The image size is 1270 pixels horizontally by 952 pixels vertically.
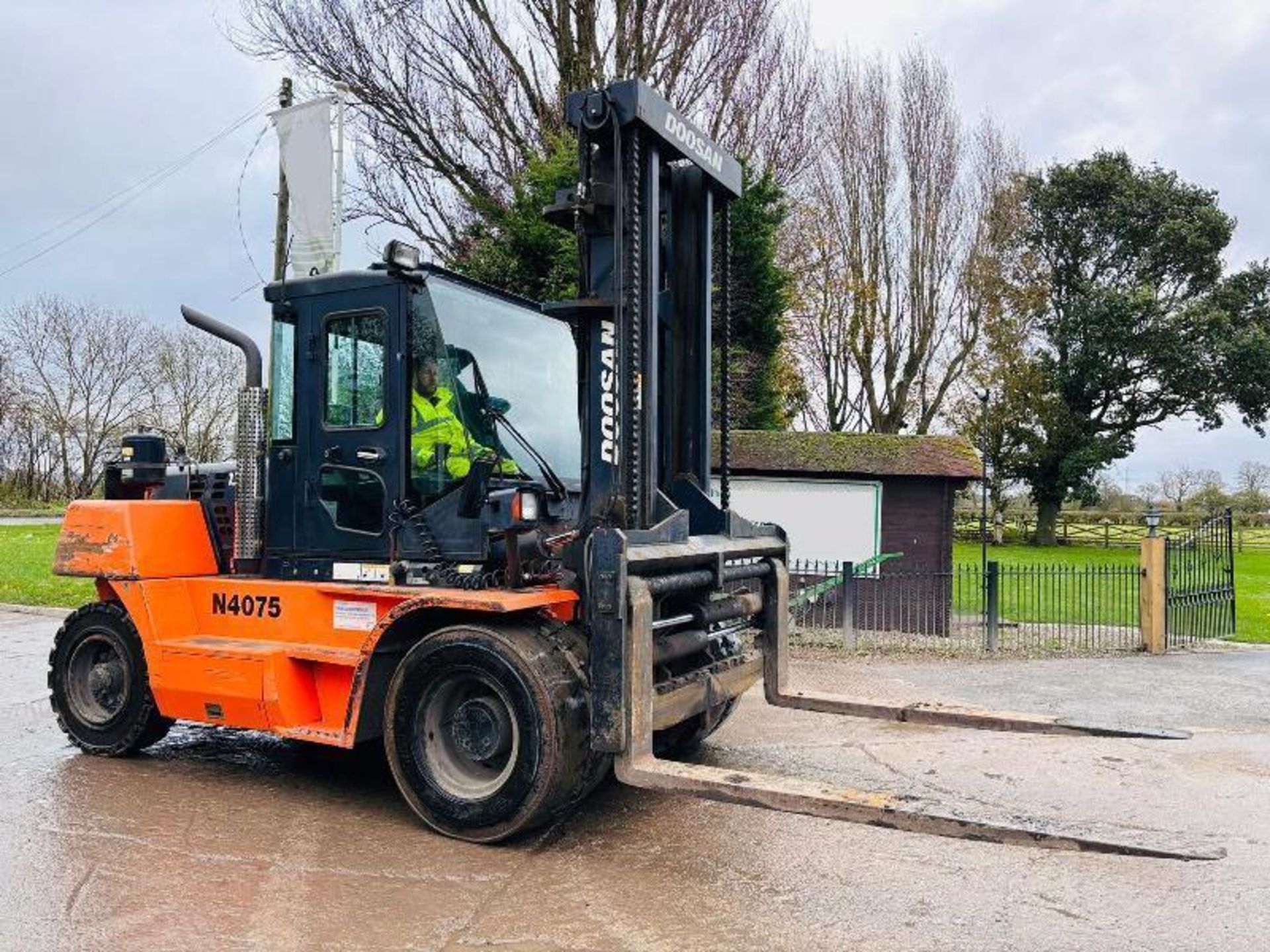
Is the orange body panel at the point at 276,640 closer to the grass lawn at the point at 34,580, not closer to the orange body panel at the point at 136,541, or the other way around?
the orange body panel at the point at 136,541

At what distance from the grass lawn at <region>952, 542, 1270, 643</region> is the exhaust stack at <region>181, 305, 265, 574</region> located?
1034 centimetres

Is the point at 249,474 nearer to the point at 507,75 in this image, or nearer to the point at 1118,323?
the point at 507,75

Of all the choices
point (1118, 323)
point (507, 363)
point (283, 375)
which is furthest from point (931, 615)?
point (1118, 323)

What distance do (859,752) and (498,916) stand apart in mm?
3552

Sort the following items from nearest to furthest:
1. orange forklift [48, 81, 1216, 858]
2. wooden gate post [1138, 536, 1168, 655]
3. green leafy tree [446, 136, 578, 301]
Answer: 1. orange forklift [48, 81, 1216, 858]
2. wooden gate post [1138, 536, 1168, 655]
3. green leafy tree [446, 136, 578, 301]

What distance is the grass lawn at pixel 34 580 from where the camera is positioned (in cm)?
1541

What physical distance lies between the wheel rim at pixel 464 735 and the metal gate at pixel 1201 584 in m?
9.77

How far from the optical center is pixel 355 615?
18.5ft

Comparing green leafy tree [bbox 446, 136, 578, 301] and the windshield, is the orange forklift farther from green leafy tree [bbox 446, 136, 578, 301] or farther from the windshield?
green leafy tree [bbox 446, 136, 578, 301]

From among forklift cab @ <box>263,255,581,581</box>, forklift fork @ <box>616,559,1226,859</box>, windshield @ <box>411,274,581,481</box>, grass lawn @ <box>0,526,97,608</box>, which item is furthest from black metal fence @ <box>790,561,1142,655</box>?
grass lawn @ <box>0,526,97,608</box>

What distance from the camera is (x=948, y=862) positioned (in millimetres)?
4977

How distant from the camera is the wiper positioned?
18.8 ft

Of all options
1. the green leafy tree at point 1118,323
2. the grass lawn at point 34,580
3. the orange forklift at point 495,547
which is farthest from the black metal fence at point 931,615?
the green leafy tree at point 1118,323

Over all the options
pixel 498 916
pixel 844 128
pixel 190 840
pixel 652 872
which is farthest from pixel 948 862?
pixel 844 128
